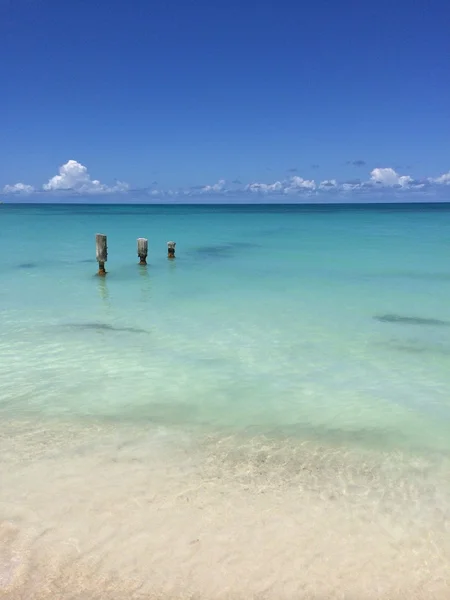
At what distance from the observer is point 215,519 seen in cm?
452

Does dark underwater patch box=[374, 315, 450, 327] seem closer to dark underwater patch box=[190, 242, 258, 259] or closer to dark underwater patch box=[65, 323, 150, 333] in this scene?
dark underwater patch box=[65, 323, 150, 333]

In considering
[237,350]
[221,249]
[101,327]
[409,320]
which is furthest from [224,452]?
[221,249]

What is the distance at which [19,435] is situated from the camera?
6066mm

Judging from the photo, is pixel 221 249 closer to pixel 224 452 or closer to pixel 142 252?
pixel 142 252

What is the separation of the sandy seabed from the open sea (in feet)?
0.05

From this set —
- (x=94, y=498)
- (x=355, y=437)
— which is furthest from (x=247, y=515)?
(x=355, y=437)

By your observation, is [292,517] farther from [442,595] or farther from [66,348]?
[66,348]

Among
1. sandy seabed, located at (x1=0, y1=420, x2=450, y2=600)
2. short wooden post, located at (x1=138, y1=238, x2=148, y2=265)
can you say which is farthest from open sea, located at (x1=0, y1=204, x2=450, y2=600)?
short wooden post, located at (x1=138, y1=238, x2=148, y2=265)

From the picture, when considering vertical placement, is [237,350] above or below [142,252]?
below

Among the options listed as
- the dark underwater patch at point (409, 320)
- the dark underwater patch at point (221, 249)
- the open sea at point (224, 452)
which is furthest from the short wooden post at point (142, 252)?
the dark underwater patch at point (409, 320)

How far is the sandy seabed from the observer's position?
383 centimetres

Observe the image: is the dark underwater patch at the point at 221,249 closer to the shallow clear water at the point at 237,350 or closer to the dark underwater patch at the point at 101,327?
the shallow clear water at the point at 237,350

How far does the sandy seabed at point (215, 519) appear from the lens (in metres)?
3.83

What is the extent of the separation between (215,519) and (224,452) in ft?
4.09
